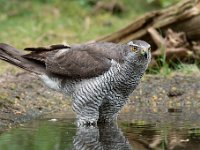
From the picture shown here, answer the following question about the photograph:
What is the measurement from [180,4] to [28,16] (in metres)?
4.74

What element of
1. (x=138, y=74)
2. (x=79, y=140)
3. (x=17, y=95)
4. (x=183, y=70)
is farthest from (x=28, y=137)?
(x=183, y=70)

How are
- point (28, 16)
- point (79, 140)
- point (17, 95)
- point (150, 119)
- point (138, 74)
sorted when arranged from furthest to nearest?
1. point (28, 16)
2. point (17, 95)
3. point (150, 119)
4. point (138, 74)
5. point (79, 140)

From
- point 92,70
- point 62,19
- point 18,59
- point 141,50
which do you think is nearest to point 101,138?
point 92,70

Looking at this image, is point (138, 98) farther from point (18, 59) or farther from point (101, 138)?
point (101, 138)

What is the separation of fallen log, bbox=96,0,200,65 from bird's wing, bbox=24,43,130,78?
8.93ft

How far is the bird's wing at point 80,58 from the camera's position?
848 centimetres

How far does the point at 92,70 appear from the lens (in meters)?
8.55

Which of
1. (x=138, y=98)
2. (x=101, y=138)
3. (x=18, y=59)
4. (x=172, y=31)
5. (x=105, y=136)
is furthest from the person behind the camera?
(x=172, y=31)

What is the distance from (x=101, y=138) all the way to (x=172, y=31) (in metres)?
4.20

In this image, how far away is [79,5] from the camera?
638 inches

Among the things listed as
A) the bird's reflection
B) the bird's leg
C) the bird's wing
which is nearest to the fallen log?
the bird's wing

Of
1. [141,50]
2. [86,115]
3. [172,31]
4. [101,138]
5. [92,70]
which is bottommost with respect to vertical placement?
[101,138]

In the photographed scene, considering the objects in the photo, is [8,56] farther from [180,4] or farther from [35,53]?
[180,4]

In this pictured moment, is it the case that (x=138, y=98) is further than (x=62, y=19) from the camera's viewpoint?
No
